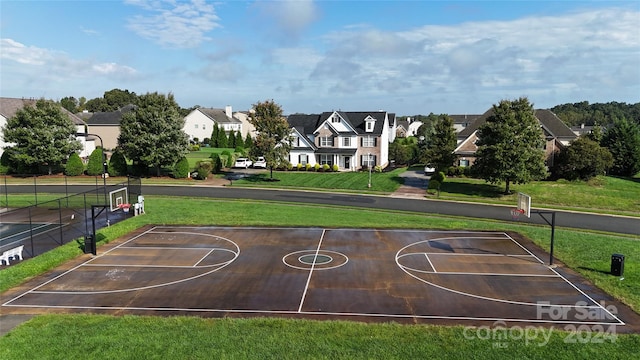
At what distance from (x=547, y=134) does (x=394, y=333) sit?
163ft

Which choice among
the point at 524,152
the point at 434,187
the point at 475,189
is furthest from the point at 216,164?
the point at 524,152

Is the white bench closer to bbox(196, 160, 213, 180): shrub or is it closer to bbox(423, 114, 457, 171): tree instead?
bbox(196, 160, 213, 180): shrub

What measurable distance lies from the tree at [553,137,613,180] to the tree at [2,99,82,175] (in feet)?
196

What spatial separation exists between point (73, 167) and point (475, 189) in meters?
47.0

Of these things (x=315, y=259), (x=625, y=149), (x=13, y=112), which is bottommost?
(x=315, y=259)

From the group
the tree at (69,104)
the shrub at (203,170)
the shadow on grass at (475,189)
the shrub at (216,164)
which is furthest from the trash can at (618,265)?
the tree at (69,104)

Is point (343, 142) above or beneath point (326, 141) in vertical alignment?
beneath

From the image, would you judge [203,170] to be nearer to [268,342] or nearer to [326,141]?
[326,141]

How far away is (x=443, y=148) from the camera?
5697 centimetres

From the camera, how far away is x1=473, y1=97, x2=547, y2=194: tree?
1697 inches

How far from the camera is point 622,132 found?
6191 centimetres

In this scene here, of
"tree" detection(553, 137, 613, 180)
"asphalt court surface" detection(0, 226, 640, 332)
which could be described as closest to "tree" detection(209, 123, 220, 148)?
"tree" detection(553, 137, 613, 180)

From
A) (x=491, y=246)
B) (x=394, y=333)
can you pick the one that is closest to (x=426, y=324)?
(x=394, y=333)

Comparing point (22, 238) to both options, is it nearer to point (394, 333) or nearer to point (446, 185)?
point (394, 333)
